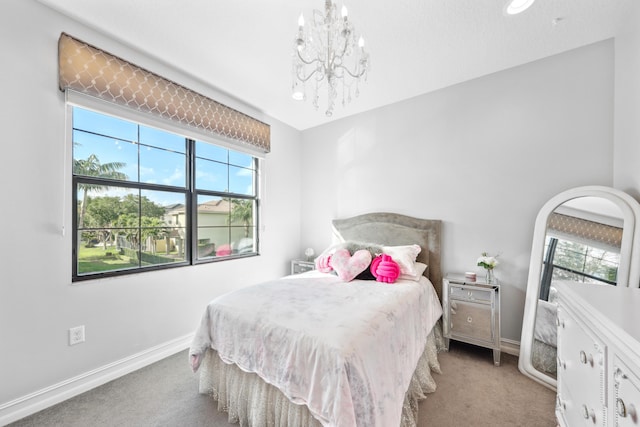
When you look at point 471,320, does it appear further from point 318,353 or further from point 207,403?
point 207,403

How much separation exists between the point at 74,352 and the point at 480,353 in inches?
136

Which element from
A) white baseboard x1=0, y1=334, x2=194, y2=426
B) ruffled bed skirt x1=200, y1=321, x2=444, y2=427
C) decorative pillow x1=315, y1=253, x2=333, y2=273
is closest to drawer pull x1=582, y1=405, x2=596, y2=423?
ruffled bed skirt x1=200, y1=321, x2=444, y2=427

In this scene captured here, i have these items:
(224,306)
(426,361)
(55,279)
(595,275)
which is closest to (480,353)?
(426,361)

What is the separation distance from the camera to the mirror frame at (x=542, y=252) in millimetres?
1769

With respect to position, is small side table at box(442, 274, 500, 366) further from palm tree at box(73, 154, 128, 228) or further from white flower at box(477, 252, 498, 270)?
palm tree at box(73, 154, 128, 228)

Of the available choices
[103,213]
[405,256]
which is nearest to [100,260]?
[103,213]

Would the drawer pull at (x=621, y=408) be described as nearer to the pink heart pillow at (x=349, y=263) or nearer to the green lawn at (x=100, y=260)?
the pink heart pillow at (x=349, y=263)

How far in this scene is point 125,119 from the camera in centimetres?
215

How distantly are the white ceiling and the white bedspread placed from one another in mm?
2037

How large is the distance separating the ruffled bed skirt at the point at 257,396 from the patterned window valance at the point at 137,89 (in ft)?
7.05

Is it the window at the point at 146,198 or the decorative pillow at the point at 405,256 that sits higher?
the window at the point at 146,198

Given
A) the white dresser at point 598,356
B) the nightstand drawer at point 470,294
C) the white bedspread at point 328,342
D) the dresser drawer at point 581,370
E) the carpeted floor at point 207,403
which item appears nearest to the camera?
the white dresser at point 598,356

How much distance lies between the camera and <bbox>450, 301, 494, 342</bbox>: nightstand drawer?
230 centimetres

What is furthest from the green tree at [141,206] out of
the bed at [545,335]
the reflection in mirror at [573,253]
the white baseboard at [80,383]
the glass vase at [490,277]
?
the bed at [545,335]
